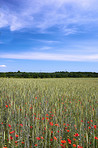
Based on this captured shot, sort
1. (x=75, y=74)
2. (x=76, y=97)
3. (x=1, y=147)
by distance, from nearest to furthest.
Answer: (x=1, y=147) → (x=76, y=97) → (x=75, y=74)

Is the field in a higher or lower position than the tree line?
lower

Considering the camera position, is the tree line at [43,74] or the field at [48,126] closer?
the field at [48,126]

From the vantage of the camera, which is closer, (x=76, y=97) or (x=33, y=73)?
(x=76, y=97)

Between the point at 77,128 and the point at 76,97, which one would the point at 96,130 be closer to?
the point at 77,128

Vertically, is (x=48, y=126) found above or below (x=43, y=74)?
below

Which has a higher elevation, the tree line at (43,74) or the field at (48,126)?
the tree line at (43,74)

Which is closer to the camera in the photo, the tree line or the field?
the field

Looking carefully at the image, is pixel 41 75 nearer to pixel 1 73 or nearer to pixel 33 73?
pixel 33 73

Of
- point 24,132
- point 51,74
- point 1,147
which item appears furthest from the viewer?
point 51,74

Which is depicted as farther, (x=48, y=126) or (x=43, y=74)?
(x=43, y=74)

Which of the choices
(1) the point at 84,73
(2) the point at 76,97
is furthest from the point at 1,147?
(1) the point at 84,73

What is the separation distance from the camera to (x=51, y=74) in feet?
73.9

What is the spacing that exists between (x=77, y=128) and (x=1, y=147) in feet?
4.46

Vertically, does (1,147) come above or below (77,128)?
below
